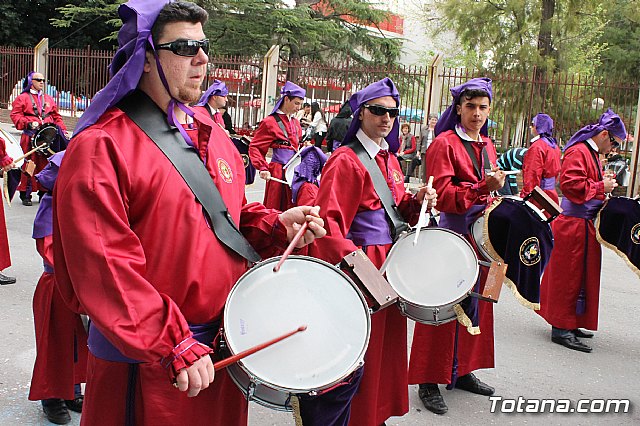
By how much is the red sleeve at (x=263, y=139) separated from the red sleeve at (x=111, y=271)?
6.87 metres

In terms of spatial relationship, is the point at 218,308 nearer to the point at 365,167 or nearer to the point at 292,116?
the point at 365,167

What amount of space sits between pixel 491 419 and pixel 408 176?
12.9 metres

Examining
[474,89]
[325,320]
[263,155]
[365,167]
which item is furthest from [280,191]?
[325,320]

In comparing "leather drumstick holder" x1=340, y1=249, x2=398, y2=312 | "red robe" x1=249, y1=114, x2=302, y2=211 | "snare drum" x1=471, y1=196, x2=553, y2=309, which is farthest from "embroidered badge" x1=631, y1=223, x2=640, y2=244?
"red robe" x1=249, y1=114, x2=302, y2=211

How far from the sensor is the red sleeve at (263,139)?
9031 mm

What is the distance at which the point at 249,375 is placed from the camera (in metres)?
2.31

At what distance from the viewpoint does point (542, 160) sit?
8.76 m

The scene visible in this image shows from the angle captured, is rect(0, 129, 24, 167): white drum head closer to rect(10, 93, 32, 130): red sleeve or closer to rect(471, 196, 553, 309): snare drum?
rect(10, 93, 32, 130): red sleeve

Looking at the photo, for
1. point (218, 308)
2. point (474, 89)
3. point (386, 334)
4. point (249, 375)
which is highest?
point (474, 89)

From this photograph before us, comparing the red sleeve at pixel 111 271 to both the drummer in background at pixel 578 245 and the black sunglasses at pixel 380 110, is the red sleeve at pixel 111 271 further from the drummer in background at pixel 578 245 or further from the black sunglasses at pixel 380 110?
the drummer in background at pixel 578 245

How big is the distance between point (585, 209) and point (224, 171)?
4598 millimetres

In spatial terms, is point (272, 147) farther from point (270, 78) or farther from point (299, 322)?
point (270, 78)

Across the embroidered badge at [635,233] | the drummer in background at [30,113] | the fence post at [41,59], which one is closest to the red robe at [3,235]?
the drummer in background at [30,113]

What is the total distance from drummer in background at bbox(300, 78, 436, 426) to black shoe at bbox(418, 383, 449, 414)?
2.08 feet
